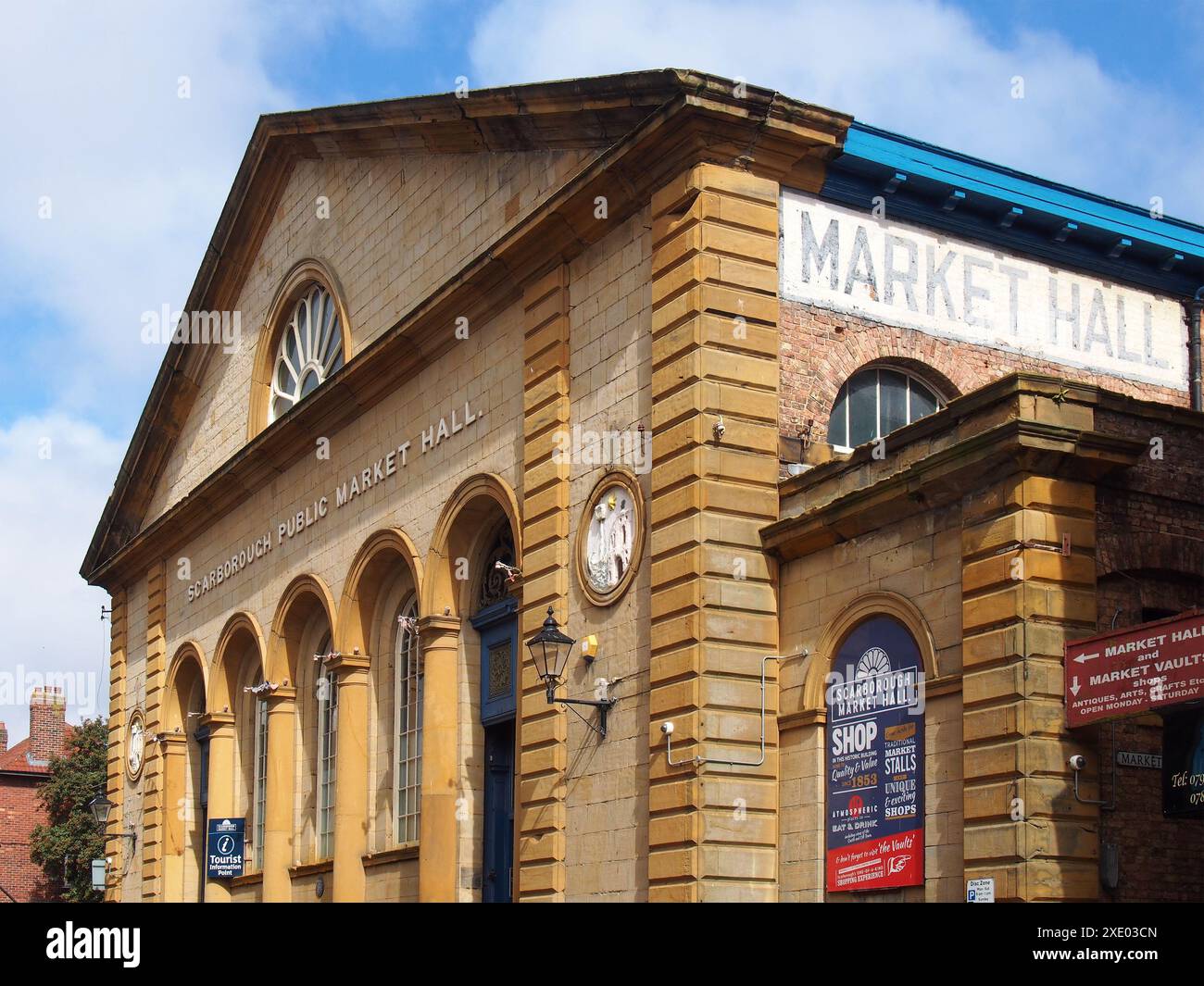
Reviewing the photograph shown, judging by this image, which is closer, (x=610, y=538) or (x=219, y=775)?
(x=610, y=538)

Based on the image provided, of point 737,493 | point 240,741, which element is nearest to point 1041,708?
point 737,493

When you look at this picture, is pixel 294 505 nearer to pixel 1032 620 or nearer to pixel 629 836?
pixel 629 836

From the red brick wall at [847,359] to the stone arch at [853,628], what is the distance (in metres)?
2.55

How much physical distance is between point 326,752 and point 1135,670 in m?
17.7

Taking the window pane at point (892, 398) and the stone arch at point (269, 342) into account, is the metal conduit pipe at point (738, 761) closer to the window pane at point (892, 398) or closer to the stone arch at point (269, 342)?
the window pane at point (892, 398)

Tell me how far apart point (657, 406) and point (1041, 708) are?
595 centimetres

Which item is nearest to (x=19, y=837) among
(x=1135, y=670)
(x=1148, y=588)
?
(x=1148, y=588)

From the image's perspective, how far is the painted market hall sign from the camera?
2403cm

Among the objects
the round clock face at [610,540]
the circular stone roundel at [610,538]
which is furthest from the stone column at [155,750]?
the round clock face at [610,540]

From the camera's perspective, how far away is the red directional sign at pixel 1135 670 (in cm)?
1336

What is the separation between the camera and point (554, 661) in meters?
19.5

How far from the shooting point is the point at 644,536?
1888 cm

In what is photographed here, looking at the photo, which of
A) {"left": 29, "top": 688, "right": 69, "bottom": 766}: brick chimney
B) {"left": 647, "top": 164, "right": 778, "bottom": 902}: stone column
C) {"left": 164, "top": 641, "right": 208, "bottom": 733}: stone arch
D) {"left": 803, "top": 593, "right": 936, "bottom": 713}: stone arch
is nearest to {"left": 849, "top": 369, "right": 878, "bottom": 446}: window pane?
{"left": 647, "top": 164, "right": 778, "bottom": 902}: stone column

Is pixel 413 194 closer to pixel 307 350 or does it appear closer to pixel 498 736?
pixel 307 350
